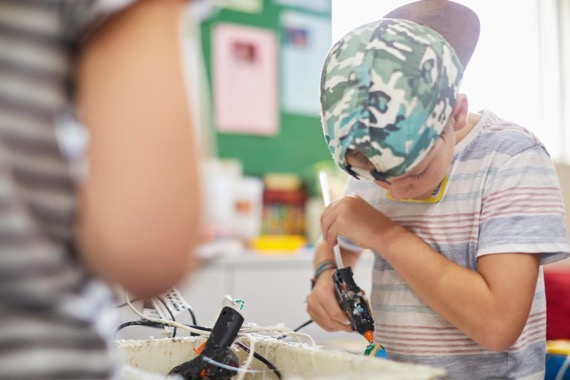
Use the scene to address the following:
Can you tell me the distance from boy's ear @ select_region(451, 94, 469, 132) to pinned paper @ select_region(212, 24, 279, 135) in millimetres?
1499

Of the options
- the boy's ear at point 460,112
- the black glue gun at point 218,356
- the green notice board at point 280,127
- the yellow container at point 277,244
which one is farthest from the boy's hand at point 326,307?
the green notice board at point 280,127

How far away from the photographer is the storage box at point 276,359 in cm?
67

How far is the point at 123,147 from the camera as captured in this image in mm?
419

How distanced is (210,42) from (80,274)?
1960 millimetres

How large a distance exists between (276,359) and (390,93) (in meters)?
0.39

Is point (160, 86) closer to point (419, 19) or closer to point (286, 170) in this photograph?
point (419, 19)

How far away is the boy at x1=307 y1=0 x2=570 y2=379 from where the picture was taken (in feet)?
2.62

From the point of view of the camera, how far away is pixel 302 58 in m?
2.54

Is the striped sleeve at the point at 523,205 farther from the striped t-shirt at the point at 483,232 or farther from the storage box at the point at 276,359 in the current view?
the storage box at the point at 276,359

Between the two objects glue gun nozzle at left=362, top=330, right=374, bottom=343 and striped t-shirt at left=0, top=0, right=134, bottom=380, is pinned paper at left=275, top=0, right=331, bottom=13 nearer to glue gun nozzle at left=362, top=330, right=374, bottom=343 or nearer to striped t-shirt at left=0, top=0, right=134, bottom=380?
glue gun nozzle at left=362, top=330, right=374, bottom=343

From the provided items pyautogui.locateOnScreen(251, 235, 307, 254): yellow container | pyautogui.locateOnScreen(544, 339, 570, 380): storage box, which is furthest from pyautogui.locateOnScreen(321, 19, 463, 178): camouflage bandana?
pyautogui.locateOnScreen(251, 235, 307, 254): yellow container

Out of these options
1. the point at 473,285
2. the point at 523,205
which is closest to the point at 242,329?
the point at 473,285

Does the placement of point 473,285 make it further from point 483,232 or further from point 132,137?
point 132,137

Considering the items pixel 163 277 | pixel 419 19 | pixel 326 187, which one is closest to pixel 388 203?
pixel 326 187
